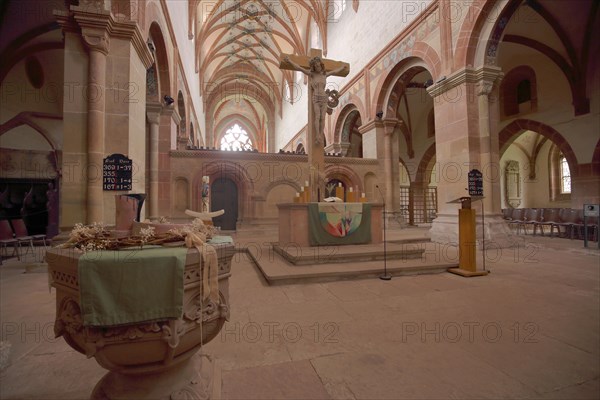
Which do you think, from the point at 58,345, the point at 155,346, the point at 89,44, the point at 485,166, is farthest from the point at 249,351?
the point at 485,166

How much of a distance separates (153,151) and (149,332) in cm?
887

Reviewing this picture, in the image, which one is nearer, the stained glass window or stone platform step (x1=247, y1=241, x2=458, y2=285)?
stone platform step (x1=247, y1=241, x2=458, y2=285)

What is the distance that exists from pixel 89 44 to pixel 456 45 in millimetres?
8018

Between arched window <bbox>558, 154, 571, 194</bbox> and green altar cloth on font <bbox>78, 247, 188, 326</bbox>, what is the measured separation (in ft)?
57.6

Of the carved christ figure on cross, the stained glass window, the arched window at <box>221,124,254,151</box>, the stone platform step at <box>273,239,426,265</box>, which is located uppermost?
the arched window at <box>221,124,254,151</box>

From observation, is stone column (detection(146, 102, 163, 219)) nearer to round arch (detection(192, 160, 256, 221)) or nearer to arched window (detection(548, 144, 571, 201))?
round arch (detection(192, 160, 256, 221))

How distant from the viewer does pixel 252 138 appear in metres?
38.4

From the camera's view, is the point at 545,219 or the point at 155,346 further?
the point at 545,219

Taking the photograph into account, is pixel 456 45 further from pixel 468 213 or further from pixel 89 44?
pixel 89 44

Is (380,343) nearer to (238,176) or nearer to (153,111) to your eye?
(238,176)

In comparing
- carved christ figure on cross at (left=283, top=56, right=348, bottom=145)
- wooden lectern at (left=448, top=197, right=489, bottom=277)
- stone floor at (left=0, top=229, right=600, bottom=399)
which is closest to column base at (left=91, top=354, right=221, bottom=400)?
stone floor at (left=0, top=229, right=600, bottom=399)

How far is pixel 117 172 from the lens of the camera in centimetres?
516

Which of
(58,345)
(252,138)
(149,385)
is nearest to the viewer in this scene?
(149,385)

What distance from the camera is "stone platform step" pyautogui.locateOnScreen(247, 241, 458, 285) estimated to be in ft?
13.8
